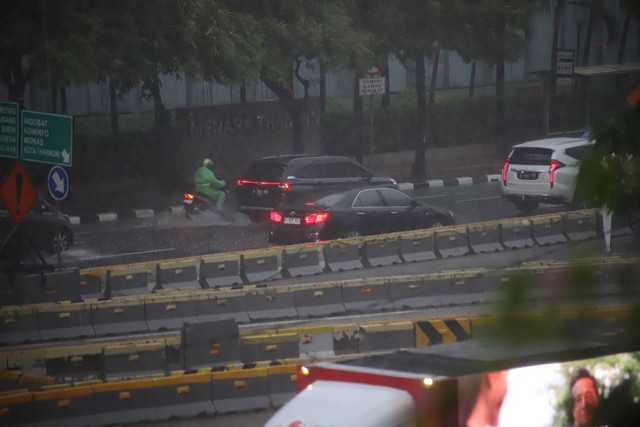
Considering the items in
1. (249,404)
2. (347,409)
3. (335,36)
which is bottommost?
(249,404)

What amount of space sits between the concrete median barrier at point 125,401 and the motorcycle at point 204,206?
14.5 m

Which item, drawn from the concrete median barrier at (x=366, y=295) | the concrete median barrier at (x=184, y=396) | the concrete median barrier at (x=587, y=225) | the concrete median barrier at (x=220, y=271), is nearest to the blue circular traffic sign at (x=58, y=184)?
the concrete median barrier at (x=220, y=271)

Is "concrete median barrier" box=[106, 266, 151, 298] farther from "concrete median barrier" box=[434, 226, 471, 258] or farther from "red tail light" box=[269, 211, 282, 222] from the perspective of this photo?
"concrete median barrier" box=[434, 226, 471, 258]

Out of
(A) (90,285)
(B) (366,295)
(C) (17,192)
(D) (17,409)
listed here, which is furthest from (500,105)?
(D) (17,409)

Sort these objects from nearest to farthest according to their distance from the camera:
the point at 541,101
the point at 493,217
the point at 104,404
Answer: the point at 104,404
the point at 493,217
the point at 541,101

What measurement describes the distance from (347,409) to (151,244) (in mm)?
16530

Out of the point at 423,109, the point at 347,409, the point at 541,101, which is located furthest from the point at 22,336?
the point at 541,101

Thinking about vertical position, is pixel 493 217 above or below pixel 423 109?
below

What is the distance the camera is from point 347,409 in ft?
21.9

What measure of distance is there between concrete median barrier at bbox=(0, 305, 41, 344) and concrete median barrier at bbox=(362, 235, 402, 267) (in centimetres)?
643

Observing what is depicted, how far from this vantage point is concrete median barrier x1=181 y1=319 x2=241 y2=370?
37.9 feet

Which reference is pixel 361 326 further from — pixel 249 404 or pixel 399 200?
pixel 399 200

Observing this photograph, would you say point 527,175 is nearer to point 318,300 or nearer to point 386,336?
point 318,300

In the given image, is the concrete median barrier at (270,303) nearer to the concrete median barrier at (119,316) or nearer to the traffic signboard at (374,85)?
the concrete median barrier at (119,316)
